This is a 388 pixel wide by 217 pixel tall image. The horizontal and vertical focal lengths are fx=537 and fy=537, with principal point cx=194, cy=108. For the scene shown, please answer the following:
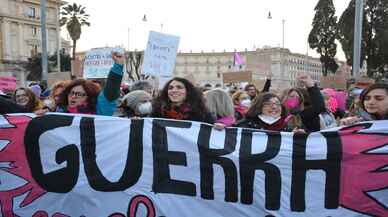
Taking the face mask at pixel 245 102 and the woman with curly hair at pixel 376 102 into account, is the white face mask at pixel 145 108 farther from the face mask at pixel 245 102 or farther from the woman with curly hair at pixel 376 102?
the face mask at pixel 245 102

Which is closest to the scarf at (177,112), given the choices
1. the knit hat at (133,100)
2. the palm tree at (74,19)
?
the knit hat at (133,100)

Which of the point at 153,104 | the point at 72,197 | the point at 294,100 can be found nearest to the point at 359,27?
the point at 294,100

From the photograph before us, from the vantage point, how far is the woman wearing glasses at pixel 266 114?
14.7 feet

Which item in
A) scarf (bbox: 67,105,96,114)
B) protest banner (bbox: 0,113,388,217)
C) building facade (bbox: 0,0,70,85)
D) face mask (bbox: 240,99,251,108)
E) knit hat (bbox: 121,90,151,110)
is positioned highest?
building facade (bbox: 0,0,70,85)

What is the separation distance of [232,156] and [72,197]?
1.28 meters

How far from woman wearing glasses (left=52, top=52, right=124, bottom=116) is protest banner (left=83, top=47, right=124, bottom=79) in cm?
420

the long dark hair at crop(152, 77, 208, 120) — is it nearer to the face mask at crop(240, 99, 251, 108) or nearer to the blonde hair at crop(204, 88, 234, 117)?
the blonde hair at crop(204, 88, 234, 117)

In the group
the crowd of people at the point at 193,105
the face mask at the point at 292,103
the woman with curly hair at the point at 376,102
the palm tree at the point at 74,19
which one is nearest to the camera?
the woman with curly hair at the point at 376,102

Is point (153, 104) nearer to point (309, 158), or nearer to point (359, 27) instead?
point (309, 158)

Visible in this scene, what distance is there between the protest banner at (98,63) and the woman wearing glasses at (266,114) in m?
4.84

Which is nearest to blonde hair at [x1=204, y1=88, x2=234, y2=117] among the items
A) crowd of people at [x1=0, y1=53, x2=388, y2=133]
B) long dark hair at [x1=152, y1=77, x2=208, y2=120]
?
crowd of people at [x1=0, y1=53, x2=388, y2=133]

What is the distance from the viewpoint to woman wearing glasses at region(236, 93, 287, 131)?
4484 mm

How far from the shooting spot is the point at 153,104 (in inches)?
181

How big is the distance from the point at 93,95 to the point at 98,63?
4.51 m
